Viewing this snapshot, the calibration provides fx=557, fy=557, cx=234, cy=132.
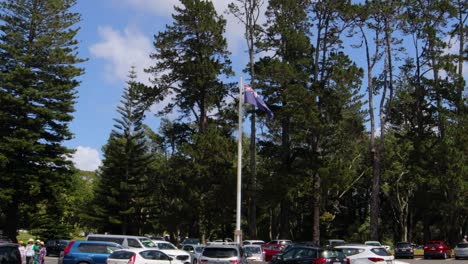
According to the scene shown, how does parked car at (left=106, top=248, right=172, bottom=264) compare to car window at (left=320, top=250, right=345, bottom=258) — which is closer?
car window at (left=320, top=250, right=345, bottom=258)

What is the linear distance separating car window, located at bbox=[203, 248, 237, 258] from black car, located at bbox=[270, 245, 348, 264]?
2193mm

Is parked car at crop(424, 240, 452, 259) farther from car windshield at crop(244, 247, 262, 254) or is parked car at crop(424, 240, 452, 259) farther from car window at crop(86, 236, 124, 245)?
car window at crop(86, 236, 124, 245)

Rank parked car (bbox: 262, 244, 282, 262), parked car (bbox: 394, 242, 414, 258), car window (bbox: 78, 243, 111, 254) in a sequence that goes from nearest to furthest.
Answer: car window (bbox: 78, 243, 111, 254) → parked car (bbox: 262, 244, 282, 262) → parked car (bbox: 394, 242, 414, 258)

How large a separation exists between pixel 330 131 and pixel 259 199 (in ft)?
28.3

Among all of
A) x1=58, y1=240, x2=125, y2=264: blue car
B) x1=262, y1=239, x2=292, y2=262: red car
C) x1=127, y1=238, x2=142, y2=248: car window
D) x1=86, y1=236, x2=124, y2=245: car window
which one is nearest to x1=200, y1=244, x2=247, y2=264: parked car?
x1=58, y1=240, x2=125, y2=264: blue car

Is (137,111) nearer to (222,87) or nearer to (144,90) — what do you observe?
(144,90)

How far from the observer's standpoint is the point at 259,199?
48562mm

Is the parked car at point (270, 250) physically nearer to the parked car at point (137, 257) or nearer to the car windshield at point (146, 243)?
the car windshield at point (146, 243)

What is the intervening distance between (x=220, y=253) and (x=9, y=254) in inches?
336

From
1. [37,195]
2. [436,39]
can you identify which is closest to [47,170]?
[37,195]

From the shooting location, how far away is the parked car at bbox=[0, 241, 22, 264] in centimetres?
1450

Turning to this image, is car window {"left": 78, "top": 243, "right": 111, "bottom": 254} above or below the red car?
above

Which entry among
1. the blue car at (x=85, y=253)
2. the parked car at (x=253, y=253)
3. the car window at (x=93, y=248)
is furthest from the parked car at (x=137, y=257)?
the parked car at (x=253, y=253)

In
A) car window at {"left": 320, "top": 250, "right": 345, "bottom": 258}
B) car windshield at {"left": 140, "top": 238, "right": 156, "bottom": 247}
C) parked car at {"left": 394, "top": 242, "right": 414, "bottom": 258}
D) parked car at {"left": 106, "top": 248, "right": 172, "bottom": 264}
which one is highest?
car window at {"left": 320, "top": 250, "right": 345, "bottom": 258}
